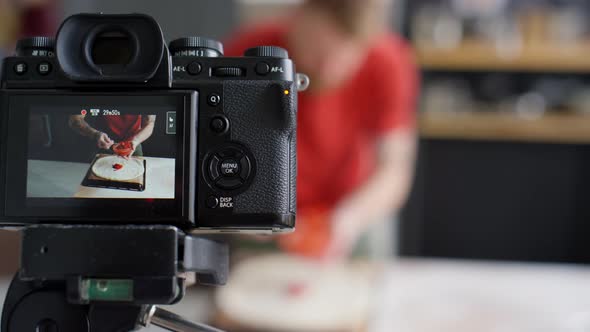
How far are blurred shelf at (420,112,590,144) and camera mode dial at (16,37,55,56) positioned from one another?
84.5 inches

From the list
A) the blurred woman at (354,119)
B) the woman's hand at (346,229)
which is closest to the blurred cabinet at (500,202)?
the blurred woman at (354,119)

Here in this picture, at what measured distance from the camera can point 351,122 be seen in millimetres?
1462

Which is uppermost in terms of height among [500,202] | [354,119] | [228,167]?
[354,119]

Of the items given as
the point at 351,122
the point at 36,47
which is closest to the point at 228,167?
the point at 36,47

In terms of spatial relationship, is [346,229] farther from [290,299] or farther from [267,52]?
[267,52]

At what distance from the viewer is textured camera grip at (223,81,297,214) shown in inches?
17.5

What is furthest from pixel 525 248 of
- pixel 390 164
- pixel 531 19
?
pixel 390 164

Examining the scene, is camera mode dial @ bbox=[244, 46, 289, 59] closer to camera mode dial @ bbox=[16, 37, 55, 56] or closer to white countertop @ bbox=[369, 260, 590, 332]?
camera mode dial @ bbox=[16, 37, 55, 56]

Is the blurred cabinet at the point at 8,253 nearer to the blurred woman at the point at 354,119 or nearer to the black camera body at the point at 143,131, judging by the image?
the black camera body at the point at 143,131

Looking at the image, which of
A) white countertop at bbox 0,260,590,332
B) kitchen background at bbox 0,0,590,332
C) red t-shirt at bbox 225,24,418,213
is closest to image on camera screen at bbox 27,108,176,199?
white countertop at bbox 0,260,590,332

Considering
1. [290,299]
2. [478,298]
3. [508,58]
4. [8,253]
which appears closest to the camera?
[8,253]

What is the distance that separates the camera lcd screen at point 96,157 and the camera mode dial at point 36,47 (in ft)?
0.10

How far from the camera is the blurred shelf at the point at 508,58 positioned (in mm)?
2430

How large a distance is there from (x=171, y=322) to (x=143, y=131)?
122 mm
